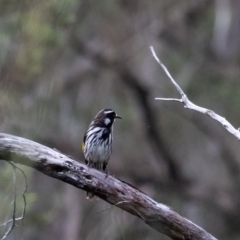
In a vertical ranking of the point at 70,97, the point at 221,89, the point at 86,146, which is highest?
the point at 221,89

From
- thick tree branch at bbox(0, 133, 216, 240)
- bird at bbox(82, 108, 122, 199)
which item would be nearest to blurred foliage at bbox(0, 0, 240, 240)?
bird at bbox(82, 108, 122, 199)

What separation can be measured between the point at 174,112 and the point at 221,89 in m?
0.87

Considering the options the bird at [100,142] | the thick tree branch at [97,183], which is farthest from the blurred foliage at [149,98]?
the thick tree branch at [97,183]

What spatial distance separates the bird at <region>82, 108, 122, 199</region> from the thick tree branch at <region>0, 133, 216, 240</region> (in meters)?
1.50

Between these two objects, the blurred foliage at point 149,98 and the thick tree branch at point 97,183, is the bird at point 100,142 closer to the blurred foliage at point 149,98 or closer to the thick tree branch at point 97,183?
the thick tree branch at point 97,183

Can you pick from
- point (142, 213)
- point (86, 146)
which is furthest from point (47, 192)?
point (142, 213)

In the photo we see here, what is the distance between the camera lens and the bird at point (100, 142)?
572 cm

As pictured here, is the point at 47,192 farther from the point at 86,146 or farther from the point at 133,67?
the point at 86,146

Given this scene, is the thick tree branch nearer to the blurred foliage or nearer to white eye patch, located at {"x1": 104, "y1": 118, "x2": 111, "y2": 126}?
white eye patch, located at {"x1": 104, "y1": 118, "x2": 111, "y2": 126}

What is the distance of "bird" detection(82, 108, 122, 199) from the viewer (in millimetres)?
5723

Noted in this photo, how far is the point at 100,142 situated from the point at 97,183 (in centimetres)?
172

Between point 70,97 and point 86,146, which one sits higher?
point 70,97

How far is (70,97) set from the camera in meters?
10.2

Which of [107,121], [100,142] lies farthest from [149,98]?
[100,142]
